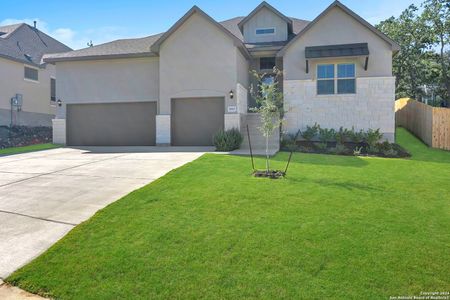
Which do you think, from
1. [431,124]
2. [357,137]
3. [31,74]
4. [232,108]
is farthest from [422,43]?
[31,74]

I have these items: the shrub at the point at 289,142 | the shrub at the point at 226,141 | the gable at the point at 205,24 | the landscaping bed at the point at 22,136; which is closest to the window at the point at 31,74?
the landscaping bed at the point at 22,136

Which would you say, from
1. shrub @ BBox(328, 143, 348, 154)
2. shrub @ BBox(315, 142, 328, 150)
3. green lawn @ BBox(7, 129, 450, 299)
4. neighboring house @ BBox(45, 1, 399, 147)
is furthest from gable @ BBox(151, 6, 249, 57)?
green lawn @ BBox(7, 129, 450, 299)

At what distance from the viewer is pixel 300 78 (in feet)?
56.6

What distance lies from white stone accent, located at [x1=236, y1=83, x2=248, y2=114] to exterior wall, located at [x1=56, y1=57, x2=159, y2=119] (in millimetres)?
4436

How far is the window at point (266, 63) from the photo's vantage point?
19.8 metres

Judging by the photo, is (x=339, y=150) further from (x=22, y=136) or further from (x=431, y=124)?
(x=22, y=136)

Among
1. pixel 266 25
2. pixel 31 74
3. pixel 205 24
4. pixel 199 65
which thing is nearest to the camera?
pixel 205 24

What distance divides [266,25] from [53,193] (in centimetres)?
1580

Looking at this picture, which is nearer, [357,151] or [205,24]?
[357,151]

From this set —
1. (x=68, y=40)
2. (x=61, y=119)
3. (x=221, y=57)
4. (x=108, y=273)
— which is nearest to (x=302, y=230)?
(x=108, y=273)

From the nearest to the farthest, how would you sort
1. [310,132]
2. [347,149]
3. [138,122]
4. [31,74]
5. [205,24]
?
[347,149]
[310,132]
[205,24]
[138,122]
[31,74]

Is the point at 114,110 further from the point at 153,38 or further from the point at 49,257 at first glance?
the point at 49,257

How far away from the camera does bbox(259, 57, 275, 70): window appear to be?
19750 millimetres

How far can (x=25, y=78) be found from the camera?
24359 millimetres
